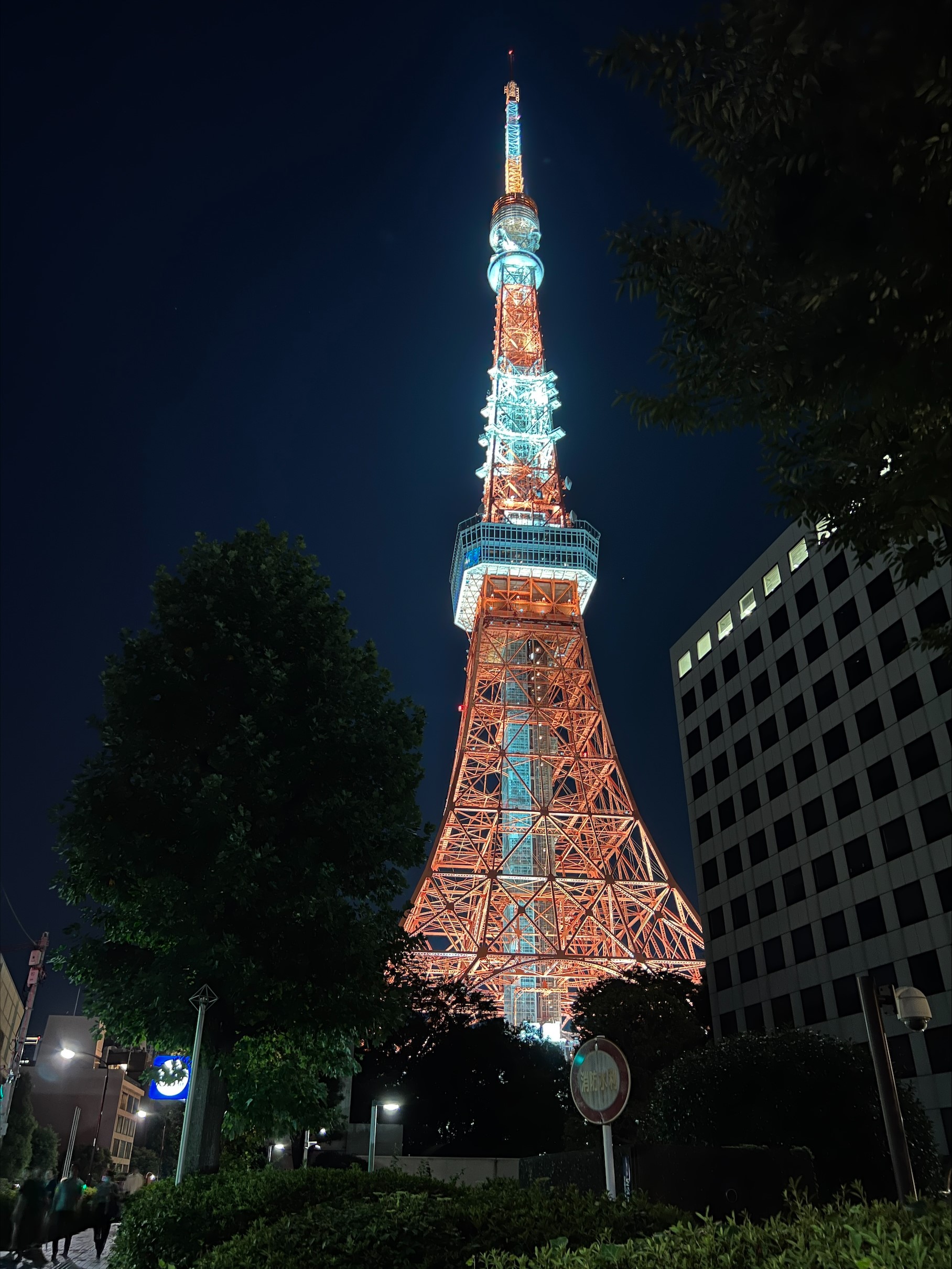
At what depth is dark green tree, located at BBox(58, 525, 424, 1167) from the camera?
14.5 m

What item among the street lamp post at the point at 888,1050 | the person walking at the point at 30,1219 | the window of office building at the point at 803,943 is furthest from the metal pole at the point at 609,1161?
the window of office building at the point at 803,943

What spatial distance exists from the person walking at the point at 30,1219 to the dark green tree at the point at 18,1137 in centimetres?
4538

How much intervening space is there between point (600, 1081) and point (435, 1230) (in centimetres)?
218

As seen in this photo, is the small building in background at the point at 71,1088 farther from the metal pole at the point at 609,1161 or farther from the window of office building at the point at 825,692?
the metal pole at the point at 609,1161

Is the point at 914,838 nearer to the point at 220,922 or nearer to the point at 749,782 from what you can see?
the point at 749,782

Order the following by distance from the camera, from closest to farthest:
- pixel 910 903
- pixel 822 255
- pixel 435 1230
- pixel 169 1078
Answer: pixel 822 255 → pixel 435 1230 → pixel 169 1078 → pixel 910 903

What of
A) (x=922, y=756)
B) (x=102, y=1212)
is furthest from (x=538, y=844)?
(x=102, y=1212)

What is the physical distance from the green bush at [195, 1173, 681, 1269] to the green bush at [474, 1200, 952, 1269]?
1023 mm

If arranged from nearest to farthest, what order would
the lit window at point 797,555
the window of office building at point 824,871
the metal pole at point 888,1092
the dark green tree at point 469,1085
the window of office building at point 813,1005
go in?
1. the metal pole at point 888,1092
2. the window of office building at point 813,1005
3. the window of office building at point 824,871
4. the lit window at point 797,555
5. the dark green tree at point 469,1085

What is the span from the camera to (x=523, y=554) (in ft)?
220

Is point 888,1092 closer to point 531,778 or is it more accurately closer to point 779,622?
point 779,622

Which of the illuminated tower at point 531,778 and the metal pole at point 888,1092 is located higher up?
the illuminated tower at point 531,778

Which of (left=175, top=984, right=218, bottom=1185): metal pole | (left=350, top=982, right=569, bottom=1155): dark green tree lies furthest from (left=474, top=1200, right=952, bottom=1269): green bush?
(left=350, top=982, right=569, bottom=1155): dark green tree

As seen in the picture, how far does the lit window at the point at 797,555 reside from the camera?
135 ft
